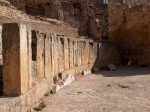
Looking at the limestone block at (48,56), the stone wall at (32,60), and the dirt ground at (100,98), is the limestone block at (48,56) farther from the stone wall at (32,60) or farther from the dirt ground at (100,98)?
the dirt ground at (100,98)

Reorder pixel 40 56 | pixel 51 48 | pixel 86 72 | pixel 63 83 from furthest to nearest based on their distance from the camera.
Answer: pixel 86 72 → pixel 63 83 → pixel 51 48 → pixel 40 56

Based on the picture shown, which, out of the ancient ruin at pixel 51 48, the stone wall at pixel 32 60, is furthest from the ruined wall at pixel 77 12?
the stone wall at pixel 32 60

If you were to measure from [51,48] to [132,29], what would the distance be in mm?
→ 9219

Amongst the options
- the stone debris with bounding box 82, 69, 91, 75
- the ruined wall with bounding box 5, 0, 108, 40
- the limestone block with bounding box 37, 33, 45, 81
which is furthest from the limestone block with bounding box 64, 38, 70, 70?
the ruined wall with bounding box 5, 0, 108, 40

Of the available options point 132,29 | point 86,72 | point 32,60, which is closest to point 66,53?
point 86,72

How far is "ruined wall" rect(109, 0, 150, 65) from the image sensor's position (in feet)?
47.1

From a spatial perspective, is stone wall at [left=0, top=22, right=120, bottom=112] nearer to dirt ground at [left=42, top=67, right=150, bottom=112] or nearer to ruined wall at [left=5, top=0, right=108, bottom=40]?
dirt ground at [left=42, top=67, right=150, bottom=112]

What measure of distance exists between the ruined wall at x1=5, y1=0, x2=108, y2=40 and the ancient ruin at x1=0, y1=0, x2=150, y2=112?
8 centimetres

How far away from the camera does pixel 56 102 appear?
18.8 ft

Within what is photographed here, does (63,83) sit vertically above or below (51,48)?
below

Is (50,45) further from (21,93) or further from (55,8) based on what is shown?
(55,8)

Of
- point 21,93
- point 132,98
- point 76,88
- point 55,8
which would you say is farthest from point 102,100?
point 55,8

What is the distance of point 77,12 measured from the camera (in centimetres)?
2964

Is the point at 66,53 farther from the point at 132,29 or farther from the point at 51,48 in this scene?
the point at 132,29
